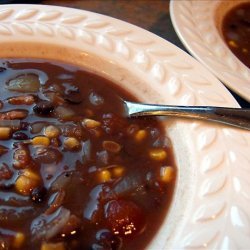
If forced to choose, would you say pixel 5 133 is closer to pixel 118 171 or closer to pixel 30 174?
pixel 30 174

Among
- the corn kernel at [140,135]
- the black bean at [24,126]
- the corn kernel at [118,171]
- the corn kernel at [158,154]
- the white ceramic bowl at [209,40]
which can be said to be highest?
the white ceramic bowl at [209,40]

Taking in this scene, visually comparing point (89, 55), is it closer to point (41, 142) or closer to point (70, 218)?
point (41, 142)

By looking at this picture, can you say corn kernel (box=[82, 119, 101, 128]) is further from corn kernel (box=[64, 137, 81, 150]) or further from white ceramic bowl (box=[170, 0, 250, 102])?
white ceramic bowl (box=[170, 0, 250, 102])

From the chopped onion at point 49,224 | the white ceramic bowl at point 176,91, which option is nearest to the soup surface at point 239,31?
the white ceramic bowl at point 176,91

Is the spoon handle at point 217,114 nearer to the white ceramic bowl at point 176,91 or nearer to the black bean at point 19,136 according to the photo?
the white ceramic bowl at point 176,91

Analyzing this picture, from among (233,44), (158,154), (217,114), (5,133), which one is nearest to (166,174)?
(158,154)

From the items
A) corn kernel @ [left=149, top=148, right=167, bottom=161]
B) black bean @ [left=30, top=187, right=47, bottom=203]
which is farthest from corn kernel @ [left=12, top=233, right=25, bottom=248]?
corn kernel @ [left=149, top=148, right=167, bottom=161]
